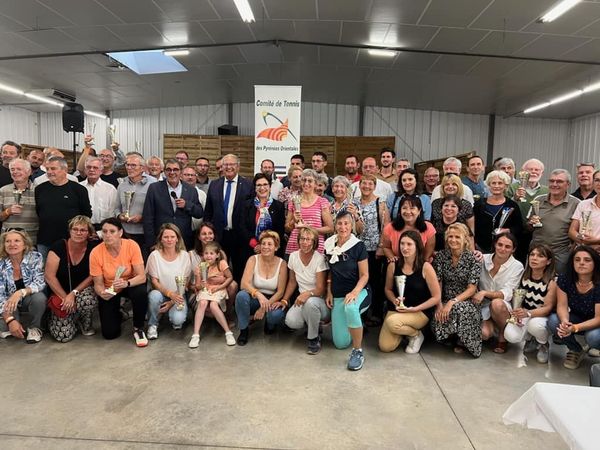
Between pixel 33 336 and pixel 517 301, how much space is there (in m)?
4.10

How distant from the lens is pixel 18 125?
14.6 meters

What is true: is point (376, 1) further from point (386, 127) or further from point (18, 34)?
point (386, 127)

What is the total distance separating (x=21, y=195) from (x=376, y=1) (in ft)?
17.3

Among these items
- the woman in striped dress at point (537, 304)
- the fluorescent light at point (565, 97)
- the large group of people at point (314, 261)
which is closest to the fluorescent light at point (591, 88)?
the fluorescent light at point (565, 97)

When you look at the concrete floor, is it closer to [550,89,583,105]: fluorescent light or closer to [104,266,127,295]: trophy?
[104,266,127,295]: trophy

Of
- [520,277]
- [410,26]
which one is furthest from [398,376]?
[410,26]

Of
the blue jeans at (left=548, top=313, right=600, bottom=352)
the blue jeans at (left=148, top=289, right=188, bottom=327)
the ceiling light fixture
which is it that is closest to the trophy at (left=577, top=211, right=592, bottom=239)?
the blue jeans at (left=548, top=313, right=600, bottom=352)

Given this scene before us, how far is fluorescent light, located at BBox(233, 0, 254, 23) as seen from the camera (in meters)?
6.08

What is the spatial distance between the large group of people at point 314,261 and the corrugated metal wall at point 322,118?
9.83 meters

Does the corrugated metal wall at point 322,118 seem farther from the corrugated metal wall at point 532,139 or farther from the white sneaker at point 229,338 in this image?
the white sneaker at point 229,338

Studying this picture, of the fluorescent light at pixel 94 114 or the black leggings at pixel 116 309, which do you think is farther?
the fluorescent light at pixel 94 114

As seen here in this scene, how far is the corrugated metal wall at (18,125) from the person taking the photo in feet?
45.8

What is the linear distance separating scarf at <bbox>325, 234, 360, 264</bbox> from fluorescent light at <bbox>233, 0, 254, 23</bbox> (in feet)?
14.4

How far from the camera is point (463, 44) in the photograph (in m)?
7.62
